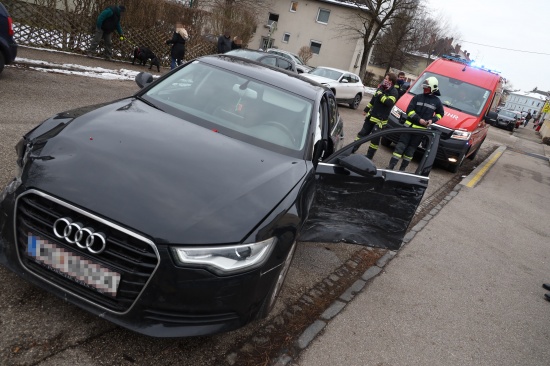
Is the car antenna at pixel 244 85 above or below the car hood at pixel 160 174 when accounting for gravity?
above

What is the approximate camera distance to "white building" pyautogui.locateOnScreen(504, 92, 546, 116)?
13362cm

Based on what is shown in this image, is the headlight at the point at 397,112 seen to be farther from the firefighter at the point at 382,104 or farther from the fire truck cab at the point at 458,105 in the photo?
the firefighter at the point at 382,104

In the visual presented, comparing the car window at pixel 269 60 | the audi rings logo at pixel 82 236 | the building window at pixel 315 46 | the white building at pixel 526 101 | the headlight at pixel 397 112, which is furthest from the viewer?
the white building at pixel 526 101

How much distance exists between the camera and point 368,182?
3.80 meters

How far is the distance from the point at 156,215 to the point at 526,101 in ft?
525

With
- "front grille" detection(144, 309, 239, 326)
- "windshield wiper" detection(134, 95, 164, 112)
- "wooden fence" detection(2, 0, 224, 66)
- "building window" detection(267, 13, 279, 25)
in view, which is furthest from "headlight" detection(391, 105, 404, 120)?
"building window" detection(267, 13, 279, 25)

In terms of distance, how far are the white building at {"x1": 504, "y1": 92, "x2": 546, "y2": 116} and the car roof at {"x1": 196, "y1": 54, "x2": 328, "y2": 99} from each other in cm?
14671

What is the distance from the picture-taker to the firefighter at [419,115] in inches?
296

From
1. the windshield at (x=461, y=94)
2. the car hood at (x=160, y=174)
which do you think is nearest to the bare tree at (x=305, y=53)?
the windshield at (x=461, y=94)

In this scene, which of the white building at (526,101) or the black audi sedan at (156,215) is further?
the white building at (526,101)

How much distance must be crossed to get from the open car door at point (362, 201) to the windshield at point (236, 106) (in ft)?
1.44

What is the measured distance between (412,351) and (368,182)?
1.41m

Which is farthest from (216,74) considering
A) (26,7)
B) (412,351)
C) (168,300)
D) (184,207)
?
(26,7)

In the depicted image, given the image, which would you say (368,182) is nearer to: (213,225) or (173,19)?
(213,225)
